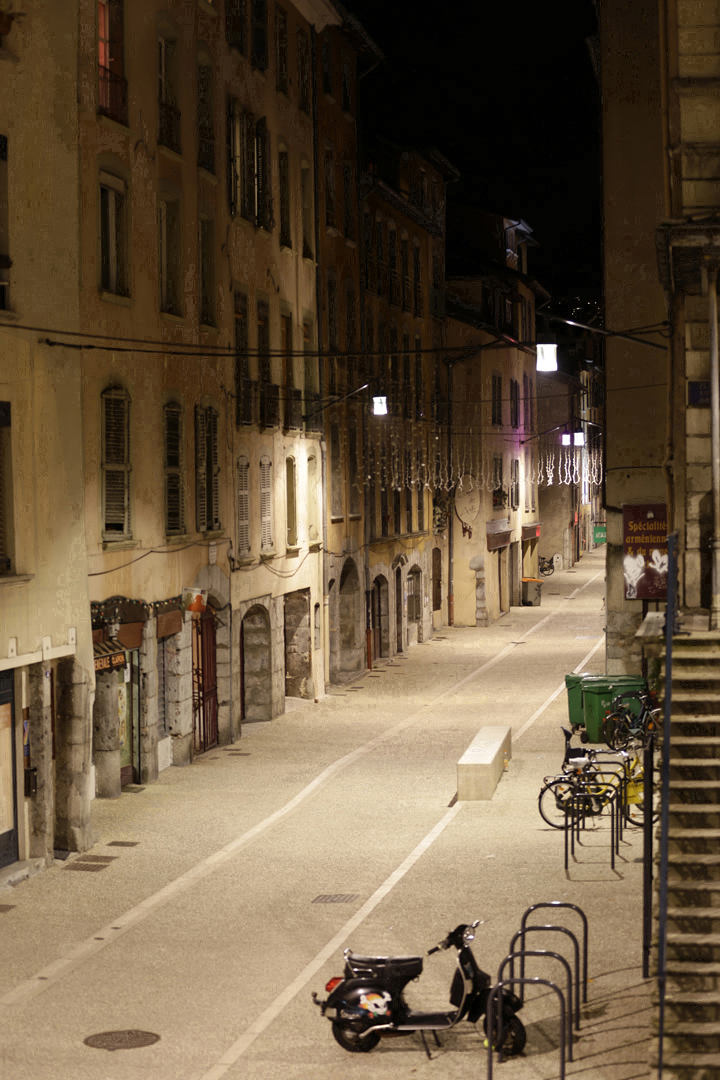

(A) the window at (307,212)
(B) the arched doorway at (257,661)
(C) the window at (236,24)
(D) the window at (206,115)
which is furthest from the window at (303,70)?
(B) the arched doorway at (257,661)

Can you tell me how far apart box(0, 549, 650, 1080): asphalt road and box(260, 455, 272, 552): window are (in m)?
4.80

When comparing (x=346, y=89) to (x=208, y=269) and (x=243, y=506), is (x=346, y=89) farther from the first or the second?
(x=243, y=506)

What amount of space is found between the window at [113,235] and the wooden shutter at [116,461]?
6.15ft

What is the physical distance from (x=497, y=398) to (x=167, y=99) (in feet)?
112

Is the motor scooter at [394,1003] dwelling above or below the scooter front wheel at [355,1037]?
above

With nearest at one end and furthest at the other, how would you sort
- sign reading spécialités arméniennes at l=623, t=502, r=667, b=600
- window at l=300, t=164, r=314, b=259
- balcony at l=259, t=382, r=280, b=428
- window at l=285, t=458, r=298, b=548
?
sign reading spécialités arméniennes at l=623, t=502, r=667, b=600 < balcony at l=259, t=382, r=280, b=428 < window at l=285, t=458, r=298, b=548 < window at l=300, t=164, r=314, b=259

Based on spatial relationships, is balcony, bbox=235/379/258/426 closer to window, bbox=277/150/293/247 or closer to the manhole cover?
window, bbox=277/150/293/247

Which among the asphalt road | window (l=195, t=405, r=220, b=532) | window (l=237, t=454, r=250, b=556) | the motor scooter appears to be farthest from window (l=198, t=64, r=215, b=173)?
the motor scooter

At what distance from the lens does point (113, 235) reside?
24.9 m

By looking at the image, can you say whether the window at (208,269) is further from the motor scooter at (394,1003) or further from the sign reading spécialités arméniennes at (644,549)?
the motor scooter at (394,1003)

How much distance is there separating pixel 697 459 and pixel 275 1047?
8.55 metres

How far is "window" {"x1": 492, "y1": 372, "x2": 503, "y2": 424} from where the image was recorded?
6006cm

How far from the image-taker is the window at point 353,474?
4256cm

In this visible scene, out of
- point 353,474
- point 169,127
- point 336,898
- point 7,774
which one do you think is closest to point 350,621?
point 353,474
